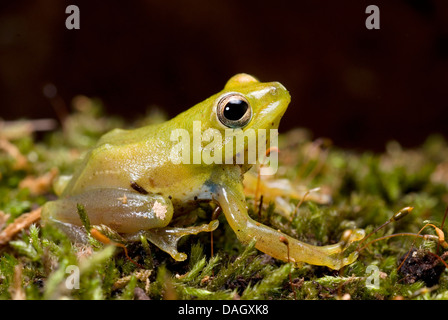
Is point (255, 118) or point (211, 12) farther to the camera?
point (211, 12)

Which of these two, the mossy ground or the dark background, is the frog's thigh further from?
the dark background

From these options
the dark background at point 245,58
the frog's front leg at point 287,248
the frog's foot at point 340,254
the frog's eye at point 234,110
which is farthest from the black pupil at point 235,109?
the dark background at point 245,58

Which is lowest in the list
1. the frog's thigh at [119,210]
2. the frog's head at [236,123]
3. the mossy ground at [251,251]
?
the mossy ground at [251,251]

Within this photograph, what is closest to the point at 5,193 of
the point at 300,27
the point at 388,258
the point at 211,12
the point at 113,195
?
the point at 113,195

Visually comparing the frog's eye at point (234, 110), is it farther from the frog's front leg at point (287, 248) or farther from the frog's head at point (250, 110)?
the frog's front leg at point (287, 248)

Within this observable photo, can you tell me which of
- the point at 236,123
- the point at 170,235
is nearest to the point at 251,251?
the point at 170,235

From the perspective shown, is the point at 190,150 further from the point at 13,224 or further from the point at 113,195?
the point at 13,224

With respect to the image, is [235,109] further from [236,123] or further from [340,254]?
[340,254]
